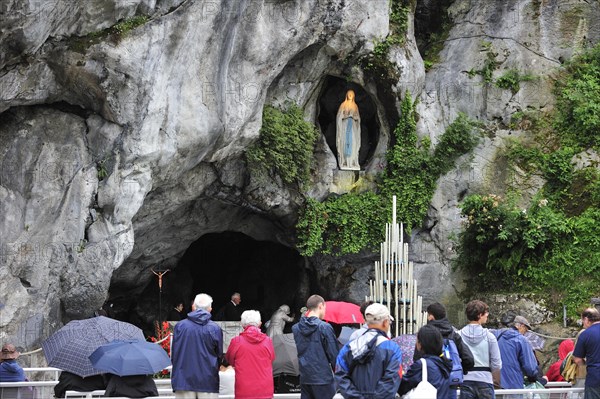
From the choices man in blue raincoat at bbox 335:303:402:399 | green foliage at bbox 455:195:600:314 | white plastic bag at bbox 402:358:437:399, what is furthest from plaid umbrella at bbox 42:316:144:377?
green foliage at bbox 455:195:600:314

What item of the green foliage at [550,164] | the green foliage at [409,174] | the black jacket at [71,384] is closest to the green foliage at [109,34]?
the green foliage at [409,174]

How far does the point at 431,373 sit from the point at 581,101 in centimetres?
1236

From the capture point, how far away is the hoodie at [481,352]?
366 inches

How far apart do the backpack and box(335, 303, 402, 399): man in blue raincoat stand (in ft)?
2.24

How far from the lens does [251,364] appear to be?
9.20 m

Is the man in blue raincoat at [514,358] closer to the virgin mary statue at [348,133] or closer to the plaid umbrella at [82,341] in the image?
the plaid umbrella at [82,341]

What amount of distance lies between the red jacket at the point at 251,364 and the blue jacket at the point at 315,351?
0.31 metres

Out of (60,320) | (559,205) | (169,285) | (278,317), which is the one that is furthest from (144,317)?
(559,205)

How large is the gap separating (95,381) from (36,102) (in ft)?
19.9

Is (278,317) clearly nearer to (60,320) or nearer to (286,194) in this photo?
(286,194)

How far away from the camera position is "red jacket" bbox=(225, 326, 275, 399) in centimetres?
913

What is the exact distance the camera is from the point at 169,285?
74.4 ft

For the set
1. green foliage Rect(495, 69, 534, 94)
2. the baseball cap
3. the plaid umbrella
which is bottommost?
the plaid umbrella

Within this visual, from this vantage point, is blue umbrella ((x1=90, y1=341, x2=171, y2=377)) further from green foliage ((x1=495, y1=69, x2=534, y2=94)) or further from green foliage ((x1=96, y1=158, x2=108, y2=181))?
green foliage ((x1=495, y1=69, x2=534, y2=94))
